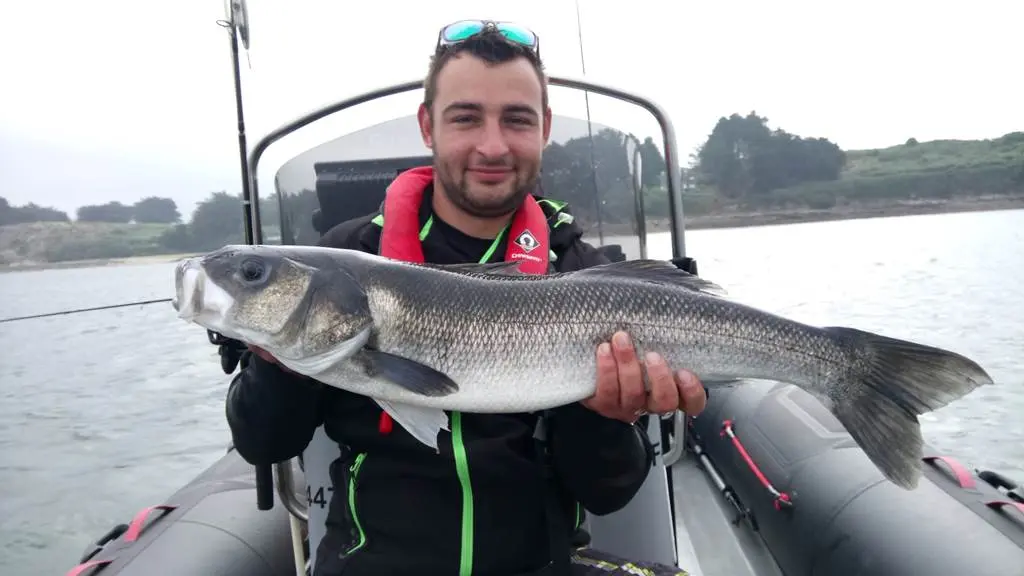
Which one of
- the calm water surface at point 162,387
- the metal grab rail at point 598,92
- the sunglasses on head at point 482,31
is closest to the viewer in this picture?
the sunglasses on head at point 482,31

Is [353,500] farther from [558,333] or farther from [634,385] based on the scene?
[634,385]

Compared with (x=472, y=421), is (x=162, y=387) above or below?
below

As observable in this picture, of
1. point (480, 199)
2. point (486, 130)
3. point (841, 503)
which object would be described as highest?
point (486, 130)

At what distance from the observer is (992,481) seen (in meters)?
3.90

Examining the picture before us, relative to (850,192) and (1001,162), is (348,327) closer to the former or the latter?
(1001,162)

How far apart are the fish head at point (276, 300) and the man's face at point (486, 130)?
0.73m

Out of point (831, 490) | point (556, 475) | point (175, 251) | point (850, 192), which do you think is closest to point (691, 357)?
point (556, 475)

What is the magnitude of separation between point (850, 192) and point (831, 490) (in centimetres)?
5211

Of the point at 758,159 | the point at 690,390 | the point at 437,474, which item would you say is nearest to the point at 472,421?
the point at 437,474

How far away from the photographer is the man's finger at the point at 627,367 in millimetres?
2492

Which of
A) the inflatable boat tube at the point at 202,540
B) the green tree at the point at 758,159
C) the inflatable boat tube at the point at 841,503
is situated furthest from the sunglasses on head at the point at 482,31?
the green tree at the point at 758,159

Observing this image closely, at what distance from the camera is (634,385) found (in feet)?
8.21

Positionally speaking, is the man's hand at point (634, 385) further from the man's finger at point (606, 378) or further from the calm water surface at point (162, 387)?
the calm water surface at point (162, 387)

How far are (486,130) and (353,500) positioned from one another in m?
1.63
